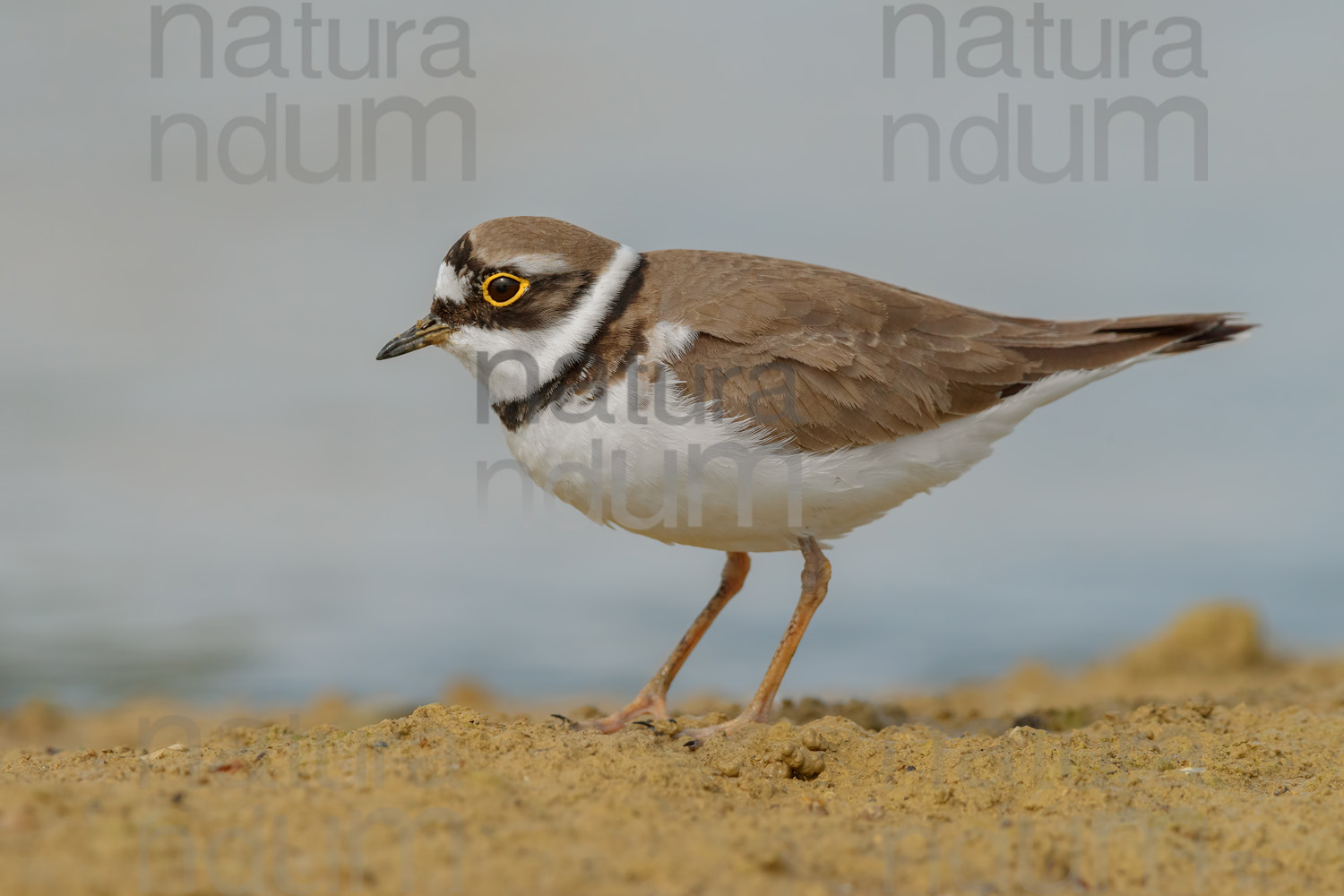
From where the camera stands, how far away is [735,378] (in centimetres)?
608

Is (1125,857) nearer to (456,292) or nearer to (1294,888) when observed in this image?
(1294,888)

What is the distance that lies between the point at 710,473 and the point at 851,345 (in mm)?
1174

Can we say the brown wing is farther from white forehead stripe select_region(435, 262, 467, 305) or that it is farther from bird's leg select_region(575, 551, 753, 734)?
bird's leg select_region(575, 551, 753, 734)

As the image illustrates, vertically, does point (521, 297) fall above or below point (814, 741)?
above

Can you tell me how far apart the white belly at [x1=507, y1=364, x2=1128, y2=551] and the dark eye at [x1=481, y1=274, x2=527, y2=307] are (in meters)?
0.74

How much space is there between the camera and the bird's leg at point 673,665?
6.55 metres

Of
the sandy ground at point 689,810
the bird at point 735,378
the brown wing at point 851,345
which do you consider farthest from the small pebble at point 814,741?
the brown wing at point 851,345

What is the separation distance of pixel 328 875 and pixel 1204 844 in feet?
9.87

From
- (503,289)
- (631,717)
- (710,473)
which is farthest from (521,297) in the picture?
(631,717)

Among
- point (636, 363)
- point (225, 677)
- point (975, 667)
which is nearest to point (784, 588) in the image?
point (975, 667)

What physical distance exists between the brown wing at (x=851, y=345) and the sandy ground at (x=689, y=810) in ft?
5.69

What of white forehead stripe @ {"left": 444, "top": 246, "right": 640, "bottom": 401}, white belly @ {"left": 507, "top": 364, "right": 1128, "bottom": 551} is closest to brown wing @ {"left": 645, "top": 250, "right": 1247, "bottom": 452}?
white belly @ {"left": 507, "top": 364, "right": 1128, "bottom": 551}

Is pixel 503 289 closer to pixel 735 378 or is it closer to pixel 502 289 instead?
pixel 502 289

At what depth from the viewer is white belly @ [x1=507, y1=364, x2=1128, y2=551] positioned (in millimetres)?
5898
